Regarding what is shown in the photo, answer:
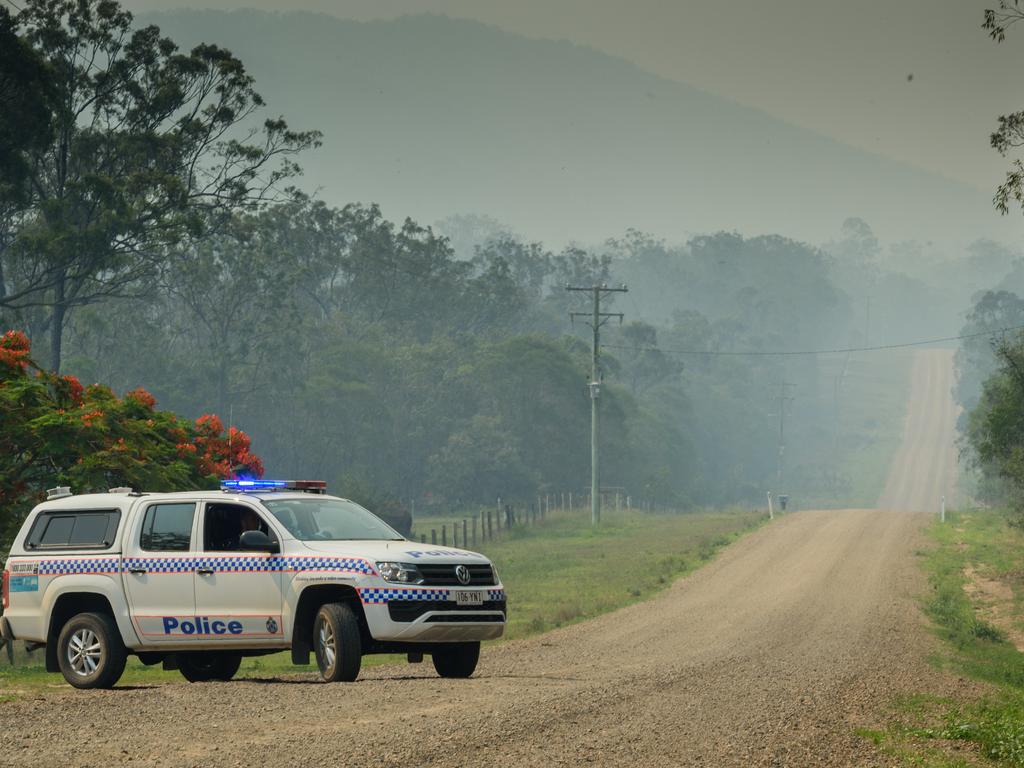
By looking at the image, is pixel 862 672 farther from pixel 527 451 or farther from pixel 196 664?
pixel 527 451

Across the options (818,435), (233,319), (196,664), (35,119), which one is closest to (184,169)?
(35,119)

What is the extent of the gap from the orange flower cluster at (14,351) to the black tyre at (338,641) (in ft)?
42.4

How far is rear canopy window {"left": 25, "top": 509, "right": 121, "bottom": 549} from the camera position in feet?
52.4

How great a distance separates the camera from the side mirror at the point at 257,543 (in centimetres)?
Answer: 1489

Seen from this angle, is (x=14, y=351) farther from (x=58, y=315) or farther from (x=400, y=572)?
(x=58, y=315)

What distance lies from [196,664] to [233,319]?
238ft

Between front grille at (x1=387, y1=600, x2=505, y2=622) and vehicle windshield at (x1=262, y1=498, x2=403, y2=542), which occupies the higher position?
vehicle windshield at (x1=262, y1=498, x2=403, y2=542)

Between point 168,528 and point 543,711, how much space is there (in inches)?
196

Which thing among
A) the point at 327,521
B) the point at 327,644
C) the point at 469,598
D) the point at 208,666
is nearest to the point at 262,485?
the point at 327,521

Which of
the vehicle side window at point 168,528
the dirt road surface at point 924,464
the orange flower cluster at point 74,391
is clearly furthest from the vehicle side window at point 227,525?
the dirt road surface at point 924,464

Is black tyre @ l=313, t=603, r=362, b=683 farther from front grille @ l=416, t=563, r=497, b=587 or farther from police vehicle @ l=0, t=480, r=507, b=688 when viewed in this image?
front grille @ l=416, t=563, r=497, b=587

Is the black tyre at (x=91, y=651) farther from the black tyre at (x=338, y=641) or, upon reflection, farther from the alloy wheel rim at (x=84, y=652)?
the black tyre at (x=338, y=641)

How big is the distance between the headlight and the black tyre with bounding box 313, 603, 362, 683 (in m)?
0.49

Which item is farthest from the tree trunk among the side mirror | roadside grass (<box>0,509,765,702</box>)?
the side mirror
